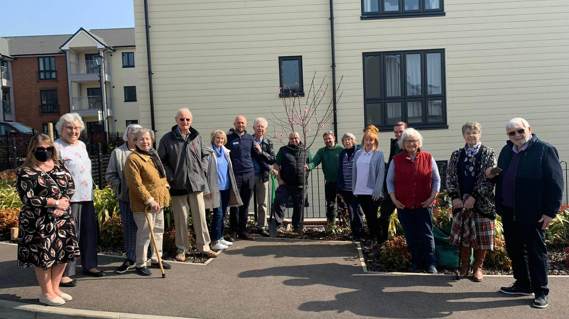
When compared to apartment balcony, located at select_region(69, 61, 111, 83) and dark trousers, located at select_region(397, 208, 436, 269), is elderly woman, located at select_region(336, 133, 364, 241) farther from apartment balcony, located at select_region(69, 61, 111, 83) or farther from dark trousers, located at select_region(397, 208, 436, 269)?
apartment balcony, located at select_region(69, 61, 111, 83)

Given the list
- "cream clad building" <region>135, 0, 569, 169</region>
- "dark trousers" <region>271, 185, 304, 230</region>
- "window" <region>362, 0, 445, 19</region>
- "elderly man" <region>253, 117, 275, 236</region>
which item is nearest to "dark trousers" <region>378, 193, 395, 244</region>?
"dark trousers" <region>271, 185, 304, 230</region>

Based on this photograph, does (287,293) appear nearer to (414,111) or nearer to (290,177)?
(290,177)

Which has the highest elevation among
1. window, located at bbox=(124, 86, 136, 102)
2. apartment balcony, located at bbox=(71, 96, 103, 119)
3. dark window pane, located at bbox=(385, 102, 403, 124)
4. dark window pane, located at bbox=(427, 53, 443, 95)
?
window, located at bbox=(124, 86, 136, 102)

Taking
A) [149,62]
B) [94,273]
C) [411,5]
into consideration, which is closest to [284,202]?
[94,273]

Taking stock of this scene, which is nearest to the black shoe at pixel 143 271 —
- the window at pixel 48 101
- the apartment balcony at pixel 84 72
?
the apartment balcony at pixel 84 72

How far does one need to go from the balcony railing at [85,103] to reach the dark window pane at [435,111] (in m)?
42.0

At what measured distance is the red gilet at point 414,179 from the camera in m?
6.30

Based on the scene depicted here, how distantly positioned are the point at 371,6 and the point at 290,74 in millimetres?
2678

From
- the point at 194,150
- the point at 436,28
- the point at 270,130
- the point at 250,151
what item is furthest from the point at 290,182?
the point at 436,28

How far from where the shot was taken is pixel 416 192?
6.30m

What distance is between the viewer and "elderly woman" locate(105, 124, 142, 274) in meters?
6.35

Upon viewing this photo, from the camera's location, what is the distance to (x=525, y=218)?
527 cm

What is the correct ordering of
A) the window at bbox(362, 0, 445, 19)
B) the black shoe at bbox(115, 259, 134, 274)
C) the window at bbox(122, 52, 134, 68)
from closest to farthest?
1. the black shoe at bbox(115, 259, 134, 274)
2. the window at bbox(362, 0, 445, 19)
3. the window at bbox(122, 52, 134, 68)

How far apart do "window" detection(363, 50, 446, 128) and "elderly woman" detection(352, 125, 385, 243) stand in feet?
18.8
